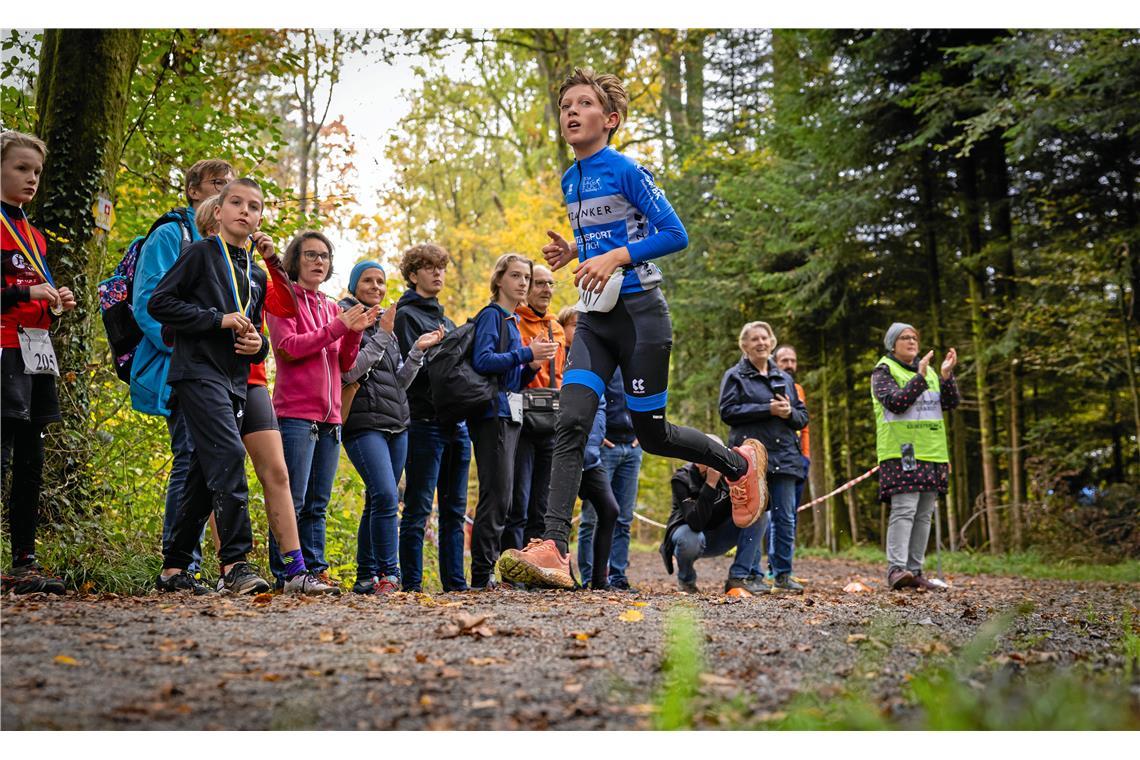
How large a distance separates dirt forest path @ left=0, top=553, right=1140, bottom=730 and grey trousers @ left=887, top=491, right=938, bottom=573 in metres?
2.85

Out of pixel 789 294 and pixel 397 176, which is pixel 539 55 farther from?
pixel 789 294

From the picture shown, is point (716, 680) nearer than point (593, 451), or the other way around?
point (716, 680)

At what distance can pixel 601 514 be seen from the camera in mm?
7305

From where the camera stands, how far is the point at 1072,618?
18.6ft

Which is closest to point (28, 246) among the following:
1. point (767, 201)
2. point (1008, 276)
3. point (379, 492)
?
point (379, 492)

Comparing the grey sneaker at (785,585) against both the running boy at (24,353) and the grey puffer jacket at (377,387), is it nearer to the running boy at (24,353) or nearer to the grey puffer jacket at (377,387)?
the grey puffer jacket at (377,387)

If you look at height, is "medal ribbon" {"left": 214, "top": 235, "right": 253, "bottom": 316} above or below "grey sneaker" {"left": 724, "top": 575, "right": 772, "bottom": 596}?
above

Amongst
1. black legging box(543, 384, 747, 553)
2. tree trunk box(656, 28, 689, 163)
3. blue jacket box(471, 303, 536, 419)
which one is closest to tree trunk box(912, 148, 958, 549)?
tree trunk box(656, 28, 689, 163)

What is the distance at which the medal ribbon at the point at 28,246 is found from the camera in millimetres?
4953

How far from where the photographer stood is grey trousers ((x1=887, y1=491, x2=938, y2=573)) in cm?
828

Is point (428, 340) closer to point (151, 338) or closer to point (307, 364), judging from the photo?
point (307, 364)

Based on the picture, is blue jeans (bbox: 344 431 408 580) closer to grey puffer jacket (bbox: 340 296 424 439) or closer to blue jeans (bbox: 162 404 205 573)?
grey puffer jacket (bbox: 340 296 424 439)

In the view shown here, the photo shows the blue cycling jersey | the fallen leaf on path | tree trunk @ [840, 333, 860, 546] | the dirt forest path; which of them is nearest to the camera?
the dirt forest path

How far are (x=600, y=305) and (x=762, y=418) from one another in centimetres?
322
